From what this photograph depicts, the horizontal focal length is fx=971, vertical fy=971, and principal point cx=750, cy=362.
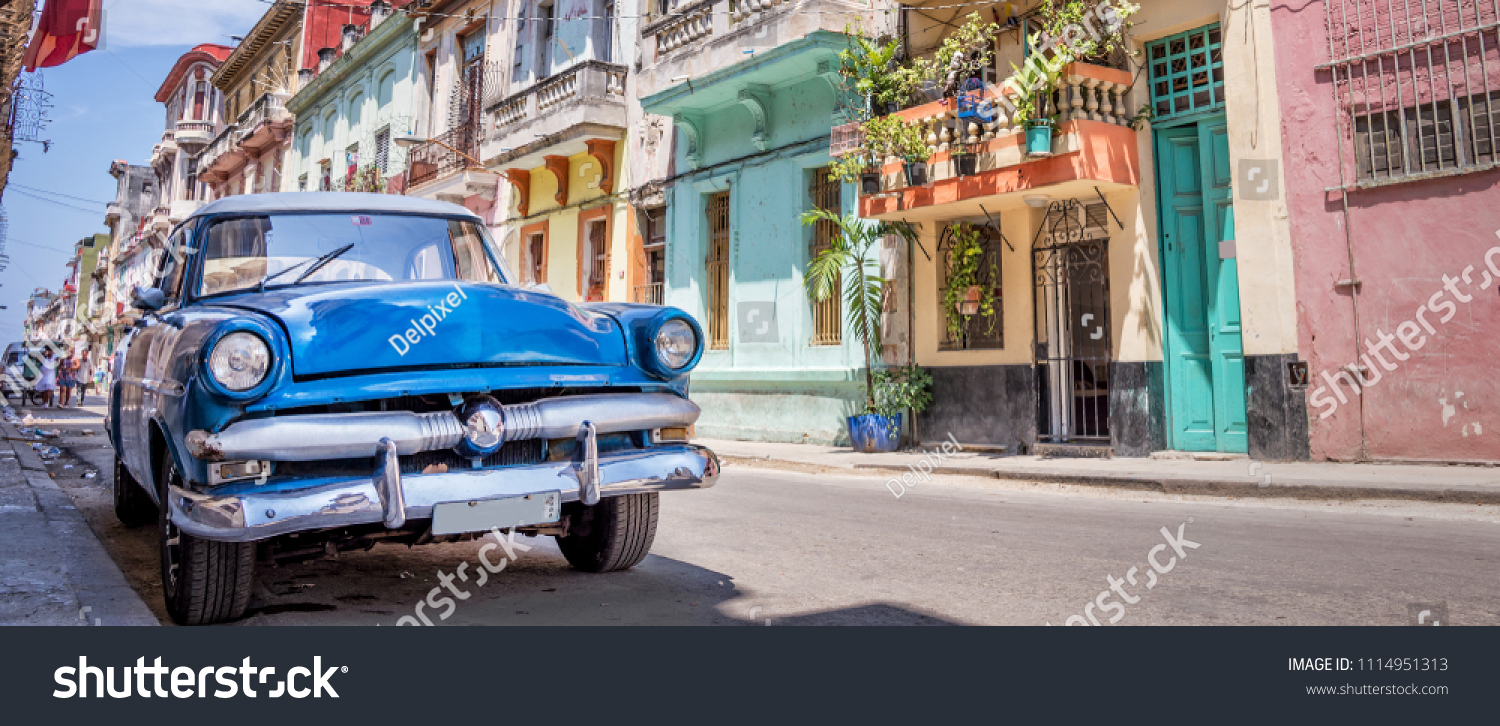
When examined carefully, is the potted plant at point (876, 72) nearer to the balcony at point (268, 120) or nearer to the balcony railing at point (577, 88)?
the balcony railing at point (577, 88)

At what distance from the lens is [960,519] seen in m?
6.51

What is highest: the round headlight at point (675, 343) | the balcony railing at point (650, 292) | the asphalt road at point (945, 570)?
the balcony railing at point (650, 292)

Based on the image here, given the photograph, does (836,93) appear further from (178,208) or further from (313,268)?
(178,208)

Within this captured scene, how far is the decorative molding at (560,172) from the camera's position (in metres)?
19.0

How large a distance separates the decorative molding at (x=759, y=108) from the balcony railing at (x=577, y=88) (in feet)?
10.7

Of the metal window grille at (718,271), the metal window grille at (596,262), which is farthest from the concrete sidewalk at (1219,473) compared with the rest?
the metal window grille at (596,262)

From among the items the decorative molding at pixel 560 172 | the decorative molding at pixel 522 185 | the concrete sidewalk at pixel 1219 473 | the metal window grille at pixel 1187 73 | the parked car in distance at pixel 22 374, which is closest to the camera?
the concrete sidewalk at pixel 1219 473

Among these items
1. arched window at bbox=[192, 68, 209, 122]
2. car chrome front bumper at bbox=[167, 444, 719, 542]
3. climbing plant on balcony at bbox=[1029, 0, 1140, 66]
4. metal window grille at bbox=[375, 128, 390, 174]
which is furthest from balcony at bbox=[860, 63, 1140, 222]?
arched window at bbox=[192, 68, 209, 122]

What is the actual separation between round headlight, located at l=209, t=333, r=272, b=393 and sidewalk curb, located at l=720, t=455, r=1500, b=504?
736 centimetres

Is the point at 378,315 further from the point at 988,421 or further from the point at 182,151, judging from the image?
the point at 182,151

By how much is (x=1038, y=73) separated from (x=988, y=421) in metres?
4.10

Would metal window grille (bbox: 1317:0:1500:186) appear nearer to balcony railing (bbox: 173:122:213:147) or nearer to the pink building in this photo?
the pink building

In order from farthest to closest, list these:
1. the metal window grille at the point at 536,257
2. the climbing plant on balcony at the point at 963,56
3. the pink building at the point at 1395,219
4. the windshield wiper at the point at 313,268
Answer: the metal window grille at the point at 536,257 < the climbing plant on balcony at the point at 963,56 < the pink building at the point at 1395,219 < the windshield wiper at the point at 313,268

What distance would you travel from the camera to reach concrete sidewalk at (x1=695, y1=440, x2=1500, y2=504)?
24.0ft
